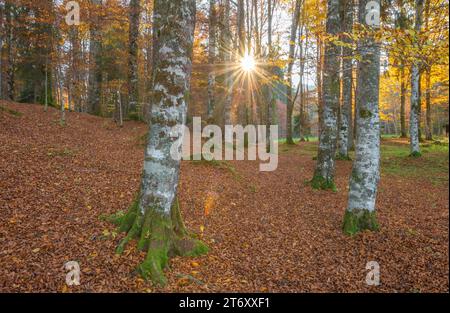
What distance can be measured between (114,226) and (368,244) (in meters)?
5.24

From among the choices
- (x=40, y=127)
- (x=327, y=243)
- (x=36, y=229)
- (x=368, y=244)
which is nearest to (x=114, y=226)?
(x=36, y=229)

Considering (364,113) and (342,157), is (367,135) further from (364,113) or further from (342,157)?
(342,157)

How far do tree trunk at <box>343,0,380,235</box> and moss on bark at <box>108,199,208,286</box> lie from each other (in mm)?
3691

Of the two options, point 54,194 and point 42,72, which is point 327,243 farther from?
point 42,72

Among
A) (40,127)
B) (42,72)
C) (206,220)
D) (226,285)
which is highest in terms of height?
(42,72)

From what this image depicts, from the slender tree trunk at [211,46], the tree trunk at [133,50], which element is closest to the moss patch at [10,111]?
the tree trunk at [133,50]

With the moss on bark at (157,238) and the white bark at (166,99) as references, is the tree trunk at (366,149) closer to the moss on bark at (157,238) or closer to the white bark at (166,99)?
the moss on bark at (157,238)

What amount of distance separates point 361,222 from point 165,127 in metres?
4.96

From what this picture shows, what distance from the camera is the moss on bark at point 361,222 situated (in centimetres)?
673

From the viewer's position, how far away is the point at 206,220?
699 cm

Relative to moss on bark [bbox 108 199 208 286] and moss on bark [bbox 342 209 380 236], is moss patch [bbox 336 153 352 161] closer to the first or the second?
moss on bark [bbox 342 209 380 236]

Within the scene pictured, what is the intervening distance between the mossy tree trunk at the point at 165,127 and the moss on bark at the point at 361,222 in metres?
3.83

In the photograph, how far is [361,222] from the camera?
22.3 feet

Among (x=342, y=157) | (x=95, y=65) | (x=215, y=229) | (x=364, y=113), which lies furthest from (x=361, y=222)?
(x=95, y=65)
